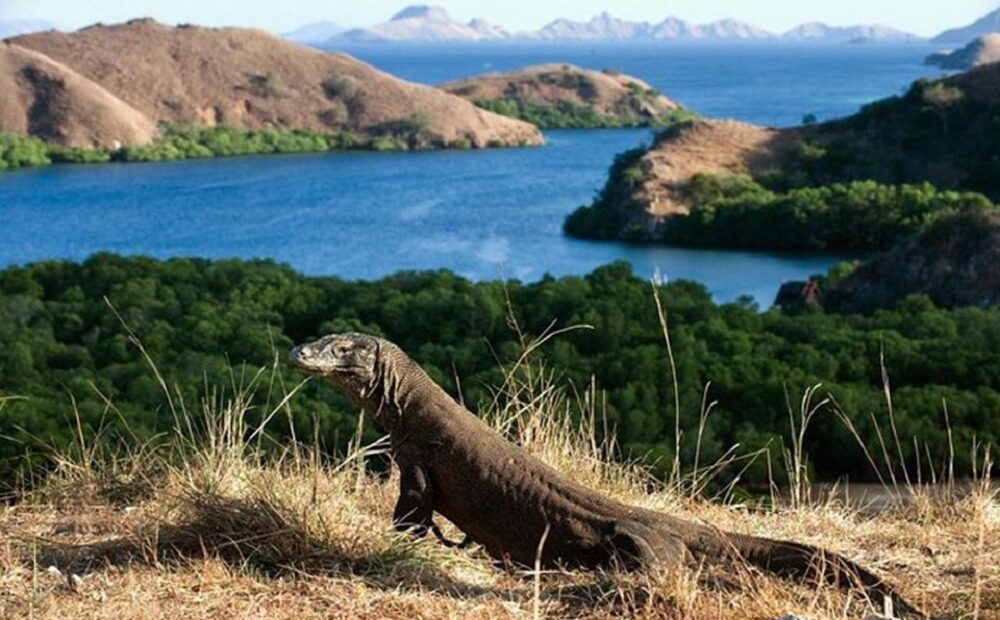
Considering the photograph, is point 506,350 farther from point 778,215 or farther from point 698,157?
point 698,157

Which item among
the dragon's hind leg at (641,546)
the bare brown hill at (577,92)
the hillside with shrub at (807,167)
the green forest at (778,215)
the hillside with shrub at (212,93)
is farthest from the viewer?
the bare brown hill at (577,92)

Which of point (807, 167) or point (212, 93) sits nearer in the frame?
point (807, 167)

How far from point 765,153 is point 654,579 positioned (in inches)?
2616

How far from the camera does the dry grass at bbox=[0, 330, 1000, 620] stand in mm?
4152

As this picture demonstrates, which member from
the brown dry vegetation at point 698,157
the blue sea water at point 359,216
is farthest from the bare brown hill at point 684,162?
the blue sea water at point 359,216

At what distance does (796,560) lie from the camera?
445cm

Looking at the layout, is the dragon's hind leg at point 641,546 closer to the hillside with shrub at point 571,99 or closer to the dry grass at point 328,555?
the dry grass at point 328,555

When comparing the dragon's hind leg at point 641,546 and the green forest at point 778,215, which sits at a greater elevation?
the dragon's hind leg at point 641,546

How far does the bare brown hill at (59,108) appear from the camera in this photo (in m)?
94.7

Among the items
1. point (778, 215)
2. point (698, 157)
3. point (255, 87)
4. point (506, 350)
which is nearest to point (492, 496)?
point (506, 350)

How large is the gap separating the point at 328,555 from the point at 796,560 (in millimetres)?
1527

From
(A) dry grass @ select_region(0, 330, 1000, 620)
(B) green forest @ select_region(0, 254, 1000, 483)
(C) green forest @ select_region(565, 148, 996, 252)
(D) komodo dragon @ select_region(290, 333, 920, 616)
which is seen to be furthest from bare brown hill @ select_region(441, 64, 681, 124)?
(D) komodo dragon @ select_region(290, 333, 920, 616)

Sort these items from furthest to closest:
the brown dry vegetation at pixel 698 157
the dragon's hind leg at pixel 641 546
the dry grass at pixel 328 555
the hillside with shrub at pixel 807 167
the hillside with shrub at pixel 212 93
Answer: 1. the hillside with shrub at pixel 212 93
2. the brown dry vegetation at pixel 698 157
3. the hillside with shrub at pixel 807 167
4. the dragon's hind leg at pixel 641 546
5. the dry grass at pixel 328 555

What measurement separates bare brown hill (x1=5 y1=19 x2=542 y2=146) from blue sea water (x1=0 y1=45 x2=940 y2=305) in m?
7.43
